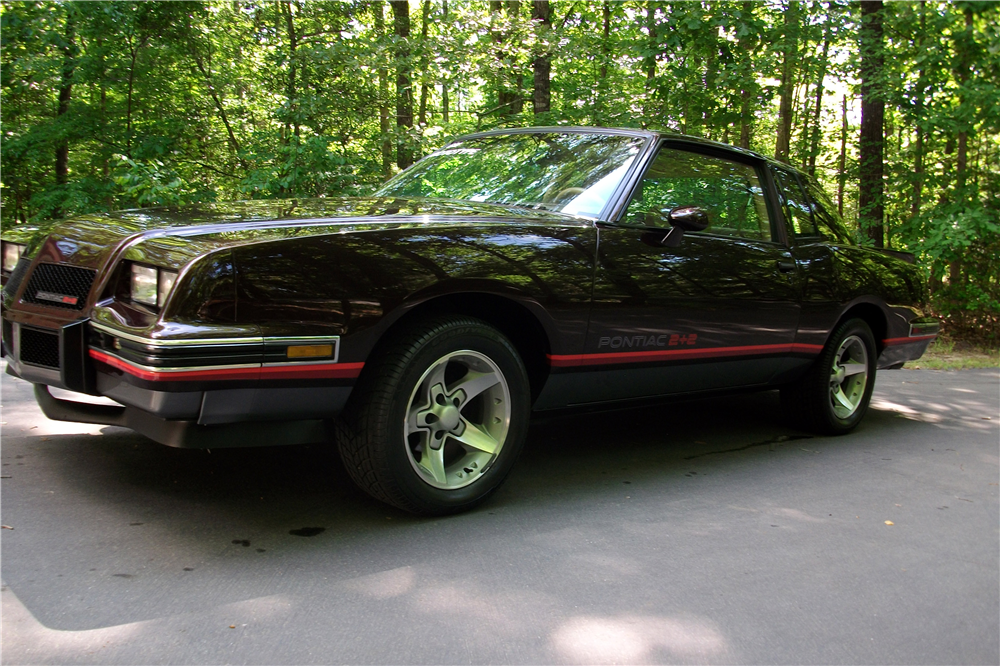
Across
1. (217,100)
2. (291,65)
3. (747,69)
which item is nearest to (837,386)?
(747,69)

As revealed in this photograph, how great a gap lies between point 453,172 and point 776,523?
2388 mm

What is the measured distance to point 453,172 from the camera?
173 inches

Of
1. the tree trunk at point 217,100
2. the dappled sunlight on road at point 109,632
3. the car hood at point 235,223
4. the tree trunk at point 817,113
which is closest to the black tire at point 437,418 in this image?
the car hood at point 235,223

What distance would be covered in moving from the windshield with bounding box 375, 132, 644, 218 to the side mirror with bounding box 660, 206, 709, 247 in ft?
1.07

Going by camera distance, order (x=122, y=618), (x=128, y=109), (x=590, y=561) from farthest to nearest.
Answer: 1. (x=128, y=109)
2. (x=590, y=561)
3. (x=122, y=618)

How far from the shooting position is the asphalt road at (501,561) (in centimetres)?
229

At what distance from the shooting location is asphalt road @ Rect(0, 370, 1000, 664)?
2.29 meters

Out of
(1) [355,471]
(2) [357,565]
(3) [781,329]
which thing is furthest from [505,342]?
(3) [781,329]

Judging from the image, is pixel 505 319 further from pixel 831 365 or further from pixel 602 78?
pixel 602 78

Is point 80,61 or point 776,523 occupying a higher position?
point 80,61

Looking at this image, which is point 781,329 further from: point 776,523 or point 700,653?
point 700,653

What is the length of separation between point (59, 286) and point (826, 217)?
173 inches

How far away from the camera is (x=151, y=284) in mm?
2666

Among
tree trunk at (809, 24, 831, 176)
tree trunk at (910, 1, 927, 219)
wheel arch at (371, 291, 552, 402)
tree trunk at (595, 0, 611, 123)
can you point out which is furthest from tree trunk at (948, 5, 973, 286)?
wheel arch at (371, 291, 552, 402)
